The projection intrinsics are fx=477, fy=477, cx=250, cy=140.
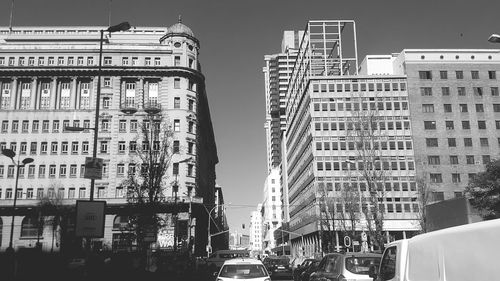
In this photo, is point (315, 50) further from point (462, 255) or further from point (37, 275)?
point (462, 255)

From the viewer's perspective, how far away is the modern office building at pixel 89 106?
229ft

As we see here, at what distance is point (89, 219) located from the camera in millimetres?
16578

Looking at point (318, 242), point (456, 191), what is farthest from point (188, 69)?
point (456, 191)

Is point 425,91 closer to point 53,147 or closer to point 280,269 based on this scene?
point 280,269

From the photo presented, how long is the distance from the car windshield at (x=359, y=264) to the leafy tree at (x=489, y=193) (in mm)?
20841

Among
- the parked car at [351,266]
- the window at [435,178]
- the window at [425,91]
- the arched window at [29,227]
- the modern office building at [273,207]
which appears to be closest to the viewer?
the parked car at [351,266]

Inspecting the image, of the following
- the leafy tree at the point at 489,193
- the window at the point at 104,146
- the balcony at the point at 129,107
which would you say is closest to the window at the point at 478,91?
the leafy tree at the point at 489,193

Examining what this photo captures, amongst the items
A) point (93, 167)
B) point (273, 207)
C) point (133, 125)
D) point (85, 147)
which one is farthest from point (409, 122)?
point (273, 207)

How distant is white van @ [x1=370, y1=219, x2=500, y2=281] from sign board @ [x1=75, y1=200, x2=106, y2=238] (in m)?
11.6

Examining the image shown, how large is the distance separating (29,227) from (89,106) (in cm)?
1999

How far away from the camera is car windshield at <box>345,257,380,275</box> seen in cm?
1168

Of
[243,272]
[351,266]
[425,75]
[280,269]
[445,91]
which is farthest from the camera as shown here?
[425,75]

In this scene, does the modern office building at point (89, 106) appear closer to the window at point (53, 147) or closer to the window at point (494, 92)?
the window at point (53, 147)

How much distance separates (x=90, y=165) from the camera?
16.7 m
